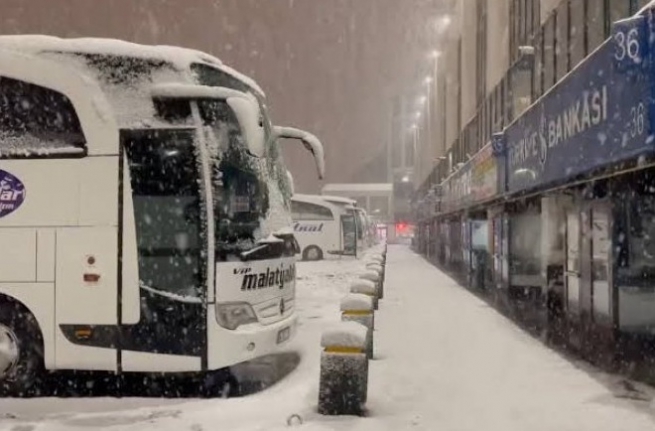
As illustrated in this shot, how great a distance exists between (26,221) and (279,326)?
294cm

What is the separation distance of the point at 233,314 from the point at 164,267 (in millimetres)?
864

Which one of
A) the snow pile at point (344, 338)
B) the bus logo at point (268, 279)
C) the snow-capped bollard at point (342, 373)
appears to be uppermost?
the bus logo at point (268, 279)

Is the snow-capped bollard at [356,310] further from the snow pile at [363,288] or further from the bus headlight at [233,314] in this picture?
Answer: the snow pile at [363,288]

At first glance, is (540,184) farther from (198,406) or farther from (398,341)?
(198,406)

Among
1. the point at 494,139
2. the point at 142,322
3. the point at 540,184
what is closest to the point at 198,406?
the point at 142,322

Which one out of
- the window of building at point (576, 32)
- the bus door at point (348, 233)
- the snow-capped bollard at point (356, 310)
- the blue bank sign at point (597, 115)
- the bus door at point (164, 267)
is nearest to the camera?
the blue bank sign at point (597, 115)

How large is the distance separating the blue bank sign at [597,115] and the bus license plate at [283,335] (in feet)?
13.8

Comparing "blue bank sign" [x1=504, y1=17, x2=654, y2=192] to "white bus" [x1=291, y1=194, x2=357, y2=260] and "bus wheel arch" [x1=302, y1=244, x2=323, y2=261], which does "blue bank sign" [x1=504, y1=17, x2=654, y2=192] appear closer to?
"white bus" [x1=291, y1=194, x2=357, y2=260]

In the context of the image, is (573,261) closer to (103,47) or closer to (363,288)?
(363,288)

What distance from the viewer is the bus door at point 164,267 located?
729 centimetres

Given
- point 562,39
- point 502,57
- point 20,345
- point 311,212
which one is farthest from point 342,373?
point 311,212

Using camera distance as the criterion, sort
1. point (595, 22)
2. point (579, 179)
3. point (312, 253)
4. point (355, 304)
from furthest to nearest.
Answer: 1. point (312, 253)
2. point (595, 22)
3. point (579, 179)
4. point (355, 304)

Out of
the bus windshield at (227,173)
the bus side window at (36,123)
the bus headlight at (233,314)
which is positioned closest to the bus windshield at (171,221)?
the bus windshield at (227,173)

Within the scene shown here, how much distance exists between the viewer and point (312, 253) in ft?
129
